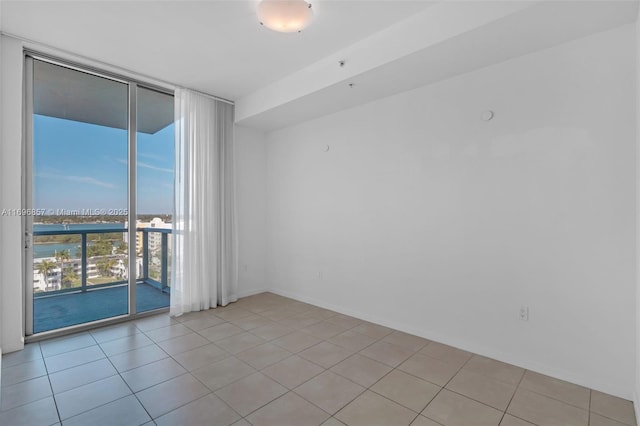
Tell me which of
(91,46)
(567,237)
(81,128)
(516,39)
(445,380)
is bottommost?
(445,380)

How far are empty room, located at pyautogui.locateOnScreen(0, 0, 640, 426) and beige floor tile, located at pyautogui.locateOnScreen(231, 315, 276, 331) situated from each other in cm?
5

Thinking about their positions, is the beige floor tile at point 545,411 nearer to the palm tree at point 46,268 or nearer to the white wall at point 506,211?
the white wall at point 506,211

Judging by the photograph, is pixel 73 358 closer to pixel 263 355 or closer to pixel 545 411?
pixel 263 355

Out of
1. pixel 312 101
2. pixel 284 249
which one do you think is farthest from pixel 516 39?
pixel 284 249

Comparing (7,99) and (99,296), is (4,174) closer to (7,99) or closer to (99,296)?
(7,99)

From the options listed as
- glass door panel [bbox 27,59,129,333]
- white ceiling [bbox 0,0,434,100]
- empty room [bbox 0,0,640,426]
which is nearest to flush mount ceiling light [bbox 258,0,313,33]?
empty room [bbox 0,0,640,426]

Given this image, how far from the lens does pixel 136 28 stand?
8.52 feet

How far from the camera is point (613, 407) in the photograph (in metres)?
1.98

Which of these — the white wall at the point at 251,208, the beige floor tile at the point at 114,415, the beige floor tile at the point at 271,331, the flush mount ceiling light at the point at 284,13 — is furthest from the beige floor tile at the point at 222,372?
the flush mount ceiling light at the point at 284,13

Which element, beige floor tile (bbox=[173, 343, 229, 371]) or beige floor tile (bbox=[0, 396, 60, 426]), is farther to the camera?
beige floor tile (bbox=[173, 343, 229, 371])

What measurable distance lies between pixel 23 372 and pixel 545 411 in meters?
3.79

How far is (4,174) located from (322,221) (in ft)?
10.5

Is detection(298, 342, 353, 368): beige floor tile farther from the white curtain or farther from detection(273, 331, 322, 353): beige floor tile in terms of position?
the white curtain

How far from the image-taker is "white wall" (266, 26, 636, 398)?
2148 millimetres
